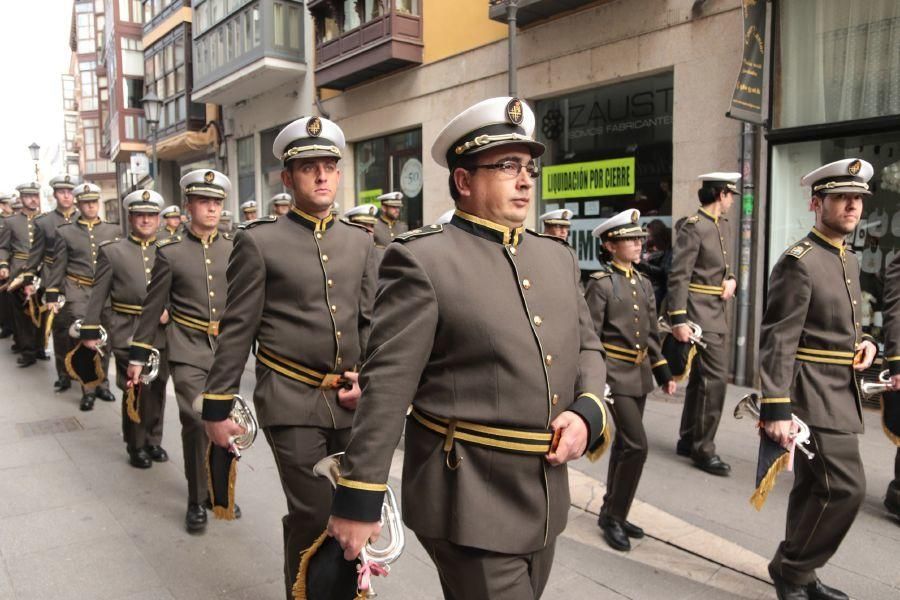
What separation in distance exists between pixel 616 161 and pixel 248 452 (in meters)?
7.25

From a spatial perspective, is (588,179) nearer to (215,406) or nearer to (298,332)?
(298,332)

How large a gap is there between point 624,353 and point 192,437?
2.95 metres

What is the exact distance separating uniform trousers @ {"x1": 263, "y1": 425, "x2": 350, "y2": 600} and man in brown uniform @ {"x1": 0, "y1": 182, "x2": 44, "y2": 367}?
28.6ft

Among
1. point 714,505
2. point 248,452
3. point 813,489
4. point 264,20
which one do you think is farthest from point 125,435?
point 264,20

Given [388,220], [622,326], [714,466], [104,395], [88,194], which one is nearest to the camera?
[622,326]

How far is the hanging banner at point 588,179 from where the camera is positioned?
11.0 metres

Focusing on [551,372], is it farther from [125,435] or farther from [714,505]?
[125,435]

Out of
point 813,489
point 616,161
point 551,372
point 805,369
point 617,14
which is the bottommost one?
point 813,489

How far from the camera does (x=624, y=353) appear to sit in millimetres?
4758

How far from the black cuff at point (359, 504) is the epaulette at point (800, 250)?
272cm

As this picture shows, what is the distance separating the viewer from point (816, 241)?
13.1ft

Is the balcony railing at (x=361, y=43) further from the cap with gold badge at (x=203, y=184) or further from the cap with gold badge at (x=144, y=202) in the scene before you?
the cap with gold badge at (x=203, y=184)

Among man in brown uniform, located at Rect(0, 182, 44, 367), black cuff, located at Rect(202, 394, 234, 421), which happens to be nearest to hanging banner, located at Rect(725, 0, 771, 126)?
black cuff, located at Rect(202, 394, 234, 421)

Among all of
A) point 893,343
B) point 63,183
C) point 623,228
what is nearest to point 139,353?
point 623,228
